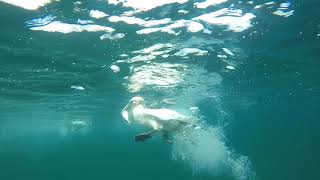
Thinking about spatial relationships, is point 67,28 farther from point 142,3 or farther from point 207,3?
point 207,3

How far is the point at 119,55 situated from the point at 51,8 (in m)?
6.10

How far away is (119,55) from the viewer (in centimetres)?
1688

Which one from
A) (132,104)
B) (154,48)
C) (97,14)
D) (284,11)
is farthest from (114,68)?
(284,11)

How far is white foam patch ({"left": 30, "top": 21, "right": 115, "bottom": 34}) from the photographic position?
1258 centimetres

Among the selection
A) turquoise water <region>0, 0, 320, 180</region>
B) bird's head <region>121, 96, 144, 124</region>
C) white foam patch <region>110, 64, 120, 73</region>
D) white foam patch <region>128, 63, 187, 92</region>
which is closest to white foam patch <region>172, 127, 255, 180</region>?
turquoise water <region>0, 0, 320, 180</region>

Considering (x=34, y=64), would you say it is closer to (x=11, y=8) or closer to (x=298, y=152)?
→ (x=11, y=8)

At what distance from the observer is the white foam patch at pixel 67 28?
41.3 ft

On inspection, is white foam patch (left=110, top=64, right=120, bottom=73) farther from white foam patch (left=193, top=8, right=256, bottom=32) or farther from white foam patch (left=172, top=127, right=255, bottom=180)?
white foam patch (left=172, top=127, right=255, bottom=180)

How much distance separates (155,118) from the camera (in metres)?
8.72

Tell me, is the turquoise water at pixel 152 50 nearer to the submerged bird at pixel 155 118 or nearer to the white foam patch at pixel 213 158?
the submerged bird at pixel 155 118

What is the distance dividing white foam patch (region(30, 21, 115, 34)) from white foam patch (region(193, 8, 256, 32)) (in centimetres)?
433

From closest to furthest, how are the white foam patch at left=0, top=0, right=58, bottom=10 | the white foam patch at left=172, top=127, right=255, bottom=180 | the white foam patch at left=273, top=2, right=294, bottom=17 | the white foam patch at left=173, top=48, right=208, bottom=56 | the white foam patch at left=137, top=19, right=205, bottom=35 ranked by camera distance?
1. the white foam patch at left=0, top=0, right=58, bottom=10
2. the white foam patch at left=273, top=2, right=294, bottom=17
3. the white foam patch at left=137, top=19, right=205, bottom=35
4. the white foam patch at left=173, top=48, right=208, bottom=56
5. the white foam patch at left=172, top=127, right=255, bottom=180

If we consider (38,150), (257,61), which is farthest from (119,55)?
(38,150)

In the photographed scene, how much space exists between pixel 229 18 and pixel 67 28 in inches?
284
